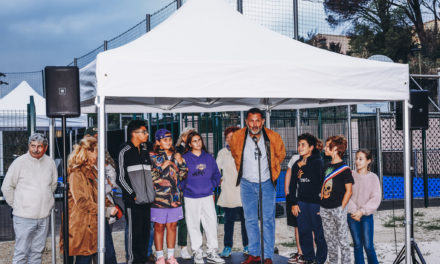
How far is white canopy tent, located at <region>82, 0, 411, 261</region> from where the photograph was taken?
13.1 feet

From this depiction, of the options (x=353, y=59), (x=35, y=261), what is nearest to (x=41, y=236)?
(x=35, y=261)

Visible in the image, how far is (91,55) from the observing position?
41.8ft

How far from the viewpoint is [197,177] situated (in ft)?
17.9

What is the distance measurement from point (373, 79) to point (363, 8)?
21.1m

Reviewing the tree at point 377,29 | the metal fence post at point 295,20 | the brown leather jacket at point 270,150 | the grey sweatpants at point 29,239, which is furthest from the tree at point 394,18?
the grey sweatpants at point 29,239

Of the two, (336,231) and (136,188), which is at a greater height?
(136,188)

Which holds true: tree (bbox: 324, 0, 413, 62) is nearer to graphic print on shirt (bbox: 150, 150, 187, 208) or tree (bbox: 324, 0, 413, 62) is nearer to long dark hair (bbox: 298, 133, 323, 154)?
long dark hair (bbox: 298, 133, 323, 154)

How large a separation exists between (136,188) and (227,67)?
1.66 meters

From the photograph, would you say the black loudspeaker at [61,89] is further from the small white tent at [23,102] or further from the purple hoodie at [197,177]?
the small white tent at [23,102]

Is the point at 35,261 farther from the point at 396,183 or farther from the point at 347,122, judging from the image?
the point at 396,183

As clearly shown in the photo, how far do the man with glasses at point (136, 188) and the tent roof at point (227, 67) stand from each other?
87 centimetres

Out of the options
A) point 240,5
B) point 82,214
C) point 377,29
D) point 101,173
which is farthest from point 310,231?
point 377,29

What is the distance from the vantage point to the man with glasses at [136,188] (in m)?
4.96

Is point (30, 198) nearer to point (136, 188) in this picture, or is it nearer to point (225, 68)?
point (136, 188)
